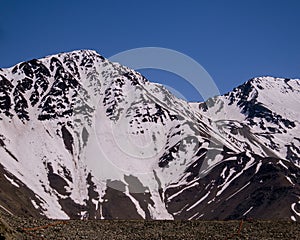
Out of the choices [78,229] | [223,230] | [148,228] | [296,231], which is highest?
[78,229]

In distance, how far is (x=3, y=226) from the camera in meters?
24.2

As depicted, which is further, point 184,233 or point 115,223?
point 115,223

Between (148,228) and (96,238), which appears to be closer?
(96,238)

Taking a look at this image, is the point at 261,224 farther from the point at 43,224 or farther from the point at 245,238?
the point at 43,224

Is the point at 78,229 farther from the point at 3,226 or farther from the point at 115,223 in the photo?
the point at 3,226

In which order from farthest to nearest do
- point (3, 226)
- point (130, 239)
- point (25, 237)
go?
point (130, 239), point (25, 237), point (3, 226)

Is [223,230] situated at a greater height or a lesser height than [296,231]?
greater

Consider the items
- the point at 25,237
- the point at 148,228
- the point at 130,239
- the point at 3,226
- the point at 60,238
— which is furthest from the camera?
the point at 148,228

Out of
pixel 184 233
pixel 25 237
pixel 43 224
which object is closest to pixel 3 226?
pixel 25 237

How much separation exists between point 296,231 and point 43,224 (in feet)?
58.6

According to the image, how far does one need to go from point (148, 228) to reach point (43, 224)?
7606mm

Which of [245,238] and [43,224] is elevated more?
[43,224]

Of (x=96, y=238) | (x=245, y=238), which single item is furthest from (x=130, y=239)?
(x=245, y=238)

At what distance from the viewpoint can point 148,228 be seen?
39.6 metres
